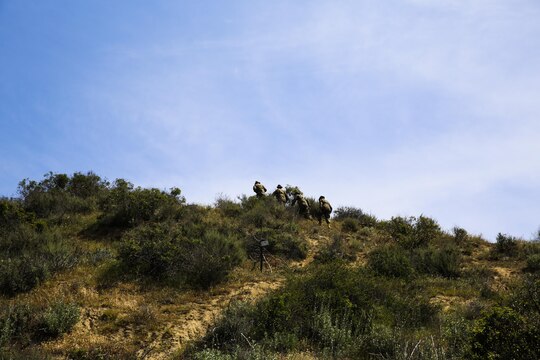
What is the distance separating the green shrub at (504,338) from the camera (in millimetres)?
5992

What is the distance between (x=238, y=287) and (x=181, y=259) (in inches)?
78.5

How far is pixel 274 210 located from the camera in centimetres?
2102

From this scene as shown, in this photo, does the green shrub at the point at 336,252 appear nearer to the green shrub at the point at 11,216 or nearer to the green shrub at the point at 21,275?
the green shrub at the point at 21,275

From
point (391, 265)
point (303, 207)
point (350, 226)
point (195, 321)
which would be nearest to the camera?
point (195, 321)

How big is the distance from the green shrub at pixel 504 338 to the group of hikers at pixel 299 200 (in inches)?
599

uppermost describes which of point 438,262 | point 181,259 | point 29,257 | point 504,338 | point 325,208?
point 325,208

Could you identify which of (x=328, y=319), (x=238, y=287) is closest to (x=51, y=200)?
(x=238, y=287)

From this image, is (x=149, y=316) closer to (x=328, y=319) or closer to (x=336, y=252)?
(x=328, y=319)

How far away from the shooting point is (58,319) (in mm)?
9406

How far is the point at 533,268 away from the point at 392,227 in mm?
5797

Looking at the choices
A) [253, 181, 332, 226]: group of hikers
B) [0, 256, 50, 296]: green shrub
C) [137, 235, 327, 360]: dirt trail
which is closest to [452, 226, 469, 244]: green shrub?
[253, 181, 332, 226]: group of hikers

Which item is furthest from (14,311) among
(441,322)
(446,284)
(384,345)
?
(446,284)

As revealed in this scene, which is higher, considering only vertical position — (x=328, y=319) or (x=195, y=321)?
(x=328, y=319)

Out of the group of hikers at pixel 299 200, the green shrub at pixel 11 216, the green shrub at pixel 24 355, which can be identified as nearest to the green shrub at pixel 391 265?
the group of hikers at pixel 299 200
